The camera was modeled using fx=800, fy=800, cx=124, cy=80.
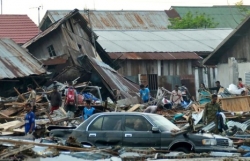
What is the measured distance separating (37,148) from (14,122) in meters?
9.29

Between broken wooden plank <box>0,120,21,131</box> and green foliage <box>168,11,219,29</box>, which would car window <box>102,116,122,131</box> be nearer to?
broken wooden plank <box>0,120,21,131</box>

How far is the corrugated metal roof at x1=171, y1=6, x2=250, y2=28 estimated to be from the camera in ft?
244

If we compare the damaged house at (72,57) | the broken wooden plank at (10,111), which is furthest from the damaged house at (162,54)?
the broken wooden plank at (10,111)

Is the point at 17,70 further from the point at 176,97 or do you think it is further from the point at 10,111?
the point at 176,97

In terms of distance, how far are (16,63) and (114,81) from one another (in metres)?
4.81

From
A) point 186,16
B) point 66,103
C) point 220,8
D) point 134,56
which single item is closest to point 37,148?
point 66,103

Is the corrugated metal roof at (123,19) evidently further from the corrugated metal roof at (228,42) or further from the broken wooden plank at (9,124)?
the broken wooden plank at (9,124)

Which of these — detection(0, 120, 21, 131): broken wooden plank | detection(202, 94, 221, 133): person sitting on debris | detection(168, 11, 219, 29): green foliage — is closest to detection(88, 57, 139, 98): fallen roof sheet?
detection(0, 120, 21, 131): broken wooden plank

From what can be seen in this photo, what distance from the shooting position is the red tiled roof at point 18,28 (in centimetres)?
4822

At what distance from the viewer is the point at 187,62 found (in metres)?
46.2

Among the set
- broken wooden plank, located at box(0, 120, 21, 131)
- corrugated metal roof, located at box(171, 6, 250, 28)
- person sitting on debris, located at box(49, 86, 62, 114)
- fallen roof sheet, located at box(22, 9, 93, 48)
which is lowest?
broken wooden plank, located at box(0, 120, 21, 131)

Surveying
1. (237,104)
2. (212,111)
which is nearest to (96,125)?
(212,111)

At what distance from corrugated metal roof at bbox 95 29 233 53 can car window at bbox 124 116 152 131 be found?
2508cm

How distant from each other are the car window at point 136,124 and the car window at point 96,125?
0.65 metres
